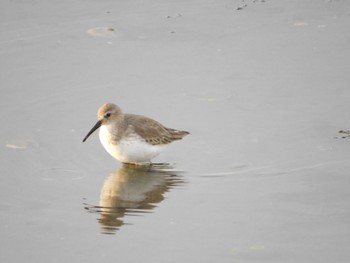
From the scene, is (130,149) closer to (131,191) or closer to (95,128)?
(95,128)

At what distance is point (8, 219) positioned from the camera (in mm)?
8250

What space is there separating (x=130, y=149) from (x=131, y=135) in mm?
240

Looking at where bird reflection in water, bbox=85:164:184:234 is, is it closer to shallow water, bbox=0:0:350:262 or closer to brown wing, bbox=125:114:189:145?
shallow water, bbox=0:0:350:262

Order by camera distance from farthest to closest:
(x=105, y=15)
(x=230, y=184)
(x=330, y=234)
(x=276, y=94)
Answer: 1. (x=105, y=15)
2. (x=276, y=94)
3. (x=230, y=184)
4. (x=330, y=234)

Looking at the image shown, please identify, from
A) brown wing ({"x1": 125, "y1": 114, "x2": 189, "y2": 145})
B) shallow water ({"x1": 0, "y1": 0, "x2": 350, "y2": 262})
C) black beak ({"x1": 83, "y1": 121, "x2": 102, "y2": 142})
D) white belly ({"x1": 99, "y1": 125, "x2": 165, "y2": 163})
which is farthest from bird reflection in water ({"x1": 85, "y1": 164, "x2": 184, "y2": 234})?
black beak ({"x1": 83, "y1": 121, "x2": 102, "y2": 142})

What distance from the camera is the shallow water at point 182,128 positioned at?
310 inches

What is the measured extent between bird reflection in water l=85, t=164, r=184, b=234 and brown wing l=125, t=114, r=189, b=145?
1.22ft

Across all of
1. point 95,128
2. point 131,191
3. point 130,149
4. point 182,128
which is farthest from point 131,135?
point 131,191

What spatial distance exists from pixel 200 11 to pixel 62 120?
4.89m

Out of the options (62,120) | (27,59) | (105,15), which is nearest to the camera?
(62,120)

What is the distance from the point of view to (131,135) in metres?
10.2

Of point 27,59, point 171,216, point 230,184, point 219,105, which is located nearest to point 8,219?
point 171,216

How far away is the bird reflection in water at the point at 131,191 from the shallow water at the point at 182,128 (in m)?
0.03

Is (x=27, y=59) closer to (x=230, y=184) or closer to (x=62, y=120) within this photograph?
(x=62, y=120)
